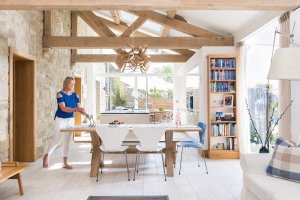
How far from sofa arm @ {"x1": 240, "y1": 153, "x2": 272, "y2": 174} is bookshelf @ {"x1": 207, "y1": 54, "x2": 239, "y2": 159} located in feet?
10.3

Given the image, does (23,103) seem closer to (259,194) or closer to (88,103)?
(259,194)

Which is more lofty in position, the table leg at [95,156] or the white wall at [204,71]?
the white wall at [204,71]

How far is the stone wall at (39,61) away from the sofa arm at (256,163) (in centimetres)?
359

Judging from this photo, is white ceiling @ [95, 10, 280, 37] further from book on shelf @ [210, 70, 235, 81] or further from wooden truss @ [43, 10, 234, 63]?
book on shelf @ [210, 70, 235, 81]

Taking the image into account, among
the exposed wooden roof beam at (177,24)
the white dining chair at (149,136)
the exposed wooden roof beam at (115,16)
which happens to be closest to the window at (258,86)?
the exposed wooden roof beam at (177,24)

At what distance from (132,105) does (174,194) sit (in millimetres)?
10251

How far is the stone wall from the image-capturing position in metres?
4.98

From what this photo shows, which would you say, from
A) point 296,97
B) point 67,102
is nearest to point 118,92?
point 67,102

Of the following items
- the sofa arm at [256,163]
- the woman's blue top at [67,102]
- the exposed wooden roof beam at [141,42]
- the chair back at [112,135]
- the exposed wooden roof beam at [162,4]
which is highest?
the exposed wooden roof beam at [141,42]

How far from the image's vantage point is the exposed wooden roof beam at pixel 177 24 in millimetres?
7324

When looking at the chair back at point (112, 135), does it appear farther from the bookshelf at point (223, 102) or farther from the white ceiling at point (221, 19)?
the white ceiling at point (221, 19)

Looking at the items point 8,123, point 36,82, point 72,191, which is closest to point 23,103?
point 36,82

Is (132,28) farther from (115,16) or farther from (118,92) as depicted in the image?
(118,92)

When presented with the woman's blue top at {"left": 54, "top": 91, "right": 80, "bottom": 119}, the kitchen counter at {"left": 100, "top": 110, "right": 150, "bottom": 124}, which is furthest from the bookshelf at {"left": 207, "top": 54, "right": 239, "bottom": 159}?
the woman's blue top at {"left": 54, "top": 91, "right": 80, "bottom": 119}
